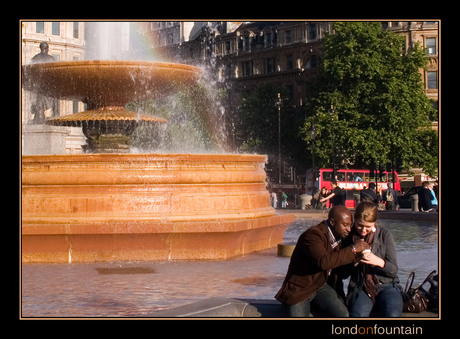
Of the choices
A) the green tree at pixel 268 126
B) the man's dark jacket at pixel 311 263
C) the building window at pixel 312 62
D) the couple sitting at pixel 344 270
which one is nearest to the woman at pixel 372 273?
the couple sitting at pixel 344 270

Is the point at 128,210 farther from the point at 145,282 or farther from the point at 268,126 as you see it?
the point at 268,126

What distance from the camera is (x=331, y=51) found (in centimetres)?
6431

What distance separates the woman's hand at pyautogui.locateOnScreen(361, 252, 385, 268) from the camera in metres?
6.90

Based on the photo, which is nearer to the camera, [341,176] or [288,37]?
[341,176]

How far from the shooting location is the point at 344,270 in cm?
713

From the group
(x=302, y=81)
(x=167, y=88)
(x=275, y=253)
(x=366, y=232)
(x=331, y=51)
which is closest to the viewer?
(x=366, y=232)

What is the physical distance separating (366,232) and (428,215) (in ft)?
55.4

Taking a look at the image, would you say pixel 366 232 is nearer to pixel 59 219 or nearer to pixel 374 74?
pixel 59 219

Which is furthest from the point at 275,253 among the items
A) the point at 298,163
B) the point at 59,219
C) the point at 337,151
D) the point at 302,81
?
the point at 302,81

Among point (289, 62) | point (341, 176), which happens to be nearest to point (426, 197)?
point (341, 176)

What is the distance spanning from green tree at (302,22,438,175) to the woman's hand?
5201 centimetres

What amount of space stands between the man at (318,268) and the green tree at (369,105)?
52104mm

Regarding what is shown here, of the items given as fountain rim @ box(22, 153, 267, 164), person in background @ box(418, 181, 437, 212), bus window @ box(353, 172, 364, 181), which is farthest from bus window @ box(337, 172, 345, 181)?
fountain rim @ box(22, 153, 267, 164)

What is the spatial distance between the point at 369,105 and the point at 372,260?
5626 cm
